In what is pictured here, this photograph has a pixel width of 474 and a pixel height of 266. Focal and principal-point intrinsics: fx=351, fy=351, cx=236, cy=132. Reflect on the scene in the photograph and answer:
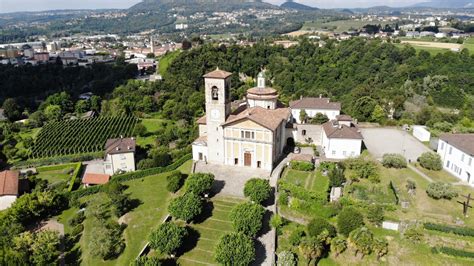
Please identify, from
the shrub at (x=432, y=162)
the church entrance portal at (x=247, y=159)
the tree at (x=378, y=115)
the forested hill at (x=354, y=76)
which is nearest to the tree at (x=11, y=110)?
the forested hill at (x=354, y=76)

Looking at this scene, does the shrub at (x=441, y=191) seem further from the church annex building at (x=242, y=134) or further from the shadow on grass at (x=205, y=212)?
the shadow on grass at (x=205, y=212)

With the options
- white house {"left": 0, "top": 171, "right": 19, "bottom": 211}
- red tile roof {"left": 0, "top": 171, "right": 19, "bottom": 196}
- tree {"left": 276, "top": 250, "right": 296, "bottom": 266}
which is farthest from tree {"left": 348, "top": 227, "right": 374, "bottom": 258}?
red tile roof {"left": 0, "top": 171, "right": 19, "bottom": 196}

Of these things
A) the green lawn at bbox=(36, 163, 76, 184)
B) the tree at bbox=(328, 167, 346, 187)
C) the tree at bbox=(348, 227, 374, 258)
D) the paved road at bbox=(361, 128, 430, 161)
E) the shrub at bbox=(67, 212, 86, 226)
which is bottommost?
the green lawn at bbox=(36, 163, 76, 184)

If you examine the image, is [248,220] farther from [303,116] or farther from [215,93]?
[303,116]

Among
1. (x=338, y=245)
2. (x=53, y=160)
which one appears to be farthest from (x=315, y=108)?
(x=53, y=160)

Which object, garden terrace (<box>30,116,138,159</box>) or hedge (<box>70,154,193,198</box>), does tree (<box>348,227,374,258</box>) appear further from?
garden terrace (<box>30,116,138,159</box>)

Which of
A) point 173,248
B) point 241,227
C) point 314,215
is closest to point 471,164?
point 314,215

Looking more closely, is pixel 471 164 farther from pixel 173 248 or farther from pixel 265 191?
pixel 173 248
